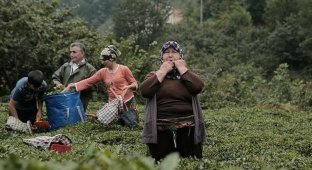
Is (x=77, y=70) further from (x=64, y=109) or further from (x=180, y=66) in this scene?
(x=180, y=66)

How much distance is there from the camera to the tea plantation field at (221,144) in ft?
15.3

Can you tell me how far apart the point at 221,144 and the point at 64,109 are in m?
2.58

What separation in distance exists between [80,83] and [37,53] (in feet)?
24.6

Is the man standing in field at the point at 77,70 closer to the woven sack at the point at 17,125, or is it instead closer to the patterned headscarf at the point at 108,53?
the patterned headscarf at the point at 108,53

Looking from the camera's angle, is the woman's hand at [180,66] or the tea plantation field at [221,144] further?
the woman's hand at [180,66]

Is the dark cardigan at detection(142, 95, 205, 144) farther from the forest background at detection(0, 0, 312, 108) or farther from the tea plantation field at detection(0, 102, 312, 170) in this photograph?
the forest background at detection(0, 0, 312, 108)

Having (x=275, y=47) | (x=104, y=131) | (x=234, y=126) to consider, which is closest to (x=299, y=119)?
(x=234, y=126)

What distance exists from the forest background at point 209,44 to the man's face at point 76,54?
2489mm

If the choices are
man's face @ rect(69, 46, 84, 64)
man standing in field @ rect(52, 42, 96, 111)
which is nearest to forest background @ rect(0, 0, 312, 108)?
man standing in field @ rect(52, 42, 96, 111)

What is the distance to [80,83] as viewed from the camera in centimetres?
913

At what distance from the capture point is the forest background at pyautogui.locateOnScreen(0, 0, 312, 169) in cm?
1584

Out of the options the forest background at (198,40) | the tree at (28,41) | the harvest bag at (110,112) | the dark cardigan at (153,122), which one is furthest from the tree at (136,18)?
the dark cardigan at (153,122)

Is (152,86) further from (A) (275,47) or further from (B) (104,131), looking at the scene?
(A) (275,47)

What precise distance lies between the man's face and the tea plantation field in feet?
3.37
